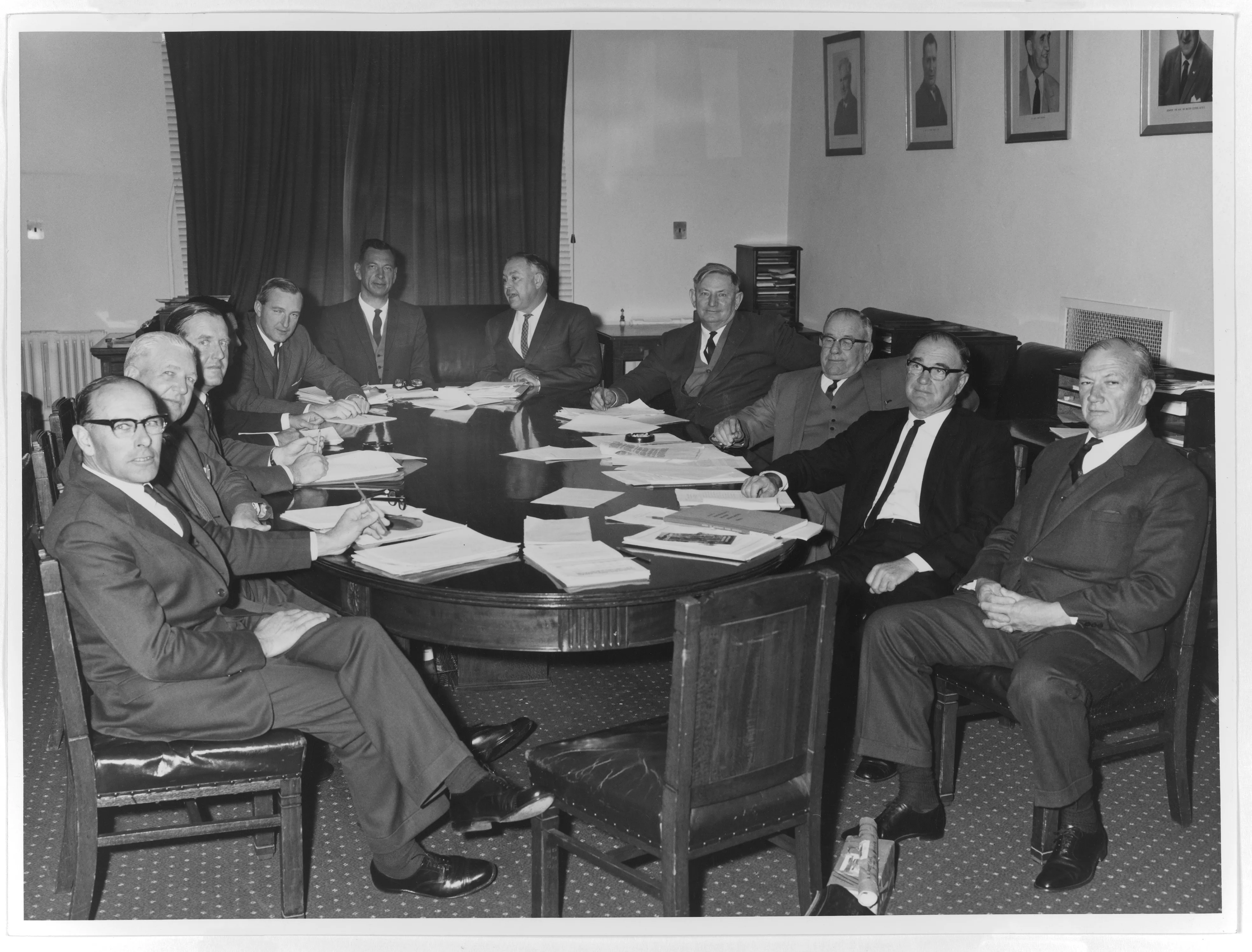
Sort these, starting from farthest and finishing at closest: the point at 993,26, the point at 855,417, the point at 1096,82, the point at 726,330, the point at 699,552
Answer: the point at 726,330 < the point at 1096,82 < the point at 855,417 < the point at 699,552 < the point at 993,26

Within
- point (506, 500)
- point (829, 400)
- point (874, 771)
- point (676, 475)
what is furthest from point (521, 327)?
point (874, 771)

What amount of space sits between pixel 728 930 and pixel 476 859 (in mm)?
713

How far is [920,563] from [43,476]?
2.22m

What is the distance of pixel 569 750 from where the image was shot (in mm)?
2328

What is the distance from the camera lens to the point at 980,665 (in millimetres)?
2832

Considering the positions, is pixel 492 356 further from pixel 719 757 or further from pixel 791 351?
pixel 719 757

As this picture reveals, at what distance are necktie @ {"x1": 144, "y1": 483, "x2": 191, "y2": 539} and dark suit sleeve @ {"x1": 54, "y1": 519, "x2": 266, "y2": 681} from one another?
0.17 metres

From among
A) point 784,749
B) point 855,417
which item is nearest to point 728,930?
point 784,749

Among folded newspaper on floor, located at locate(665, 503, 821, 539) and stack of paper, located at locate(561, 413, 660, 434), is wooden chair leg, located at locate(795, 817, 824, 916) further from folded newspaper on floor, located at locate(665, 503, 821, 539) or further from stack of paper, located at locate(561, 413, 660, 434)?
stack of paper, located at locate(561, 413, 660, 434)

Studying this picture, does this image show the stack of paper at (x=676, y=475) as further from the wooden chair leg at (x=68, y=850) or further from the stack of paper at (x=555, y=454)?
the wooden chair leg at (x=68, y=850)

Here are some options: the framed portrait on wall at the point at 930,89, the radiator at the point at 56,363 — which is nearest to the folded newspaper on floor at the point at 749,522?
the framed portrait on wall at the point at 930,89

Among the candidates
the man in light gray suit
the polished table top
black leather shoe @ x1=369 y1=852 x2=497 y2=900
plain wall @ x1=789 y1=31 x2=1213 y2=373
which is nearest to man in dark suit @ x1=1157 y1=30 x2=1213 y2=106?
plain wall @ x1=789 y1=31 x2=1213 y2=373

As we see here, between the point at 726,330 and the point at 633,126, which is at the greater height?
the point at 633,126

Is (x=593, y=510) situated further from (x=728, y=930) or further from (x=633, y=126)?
(x=633, y=126)
